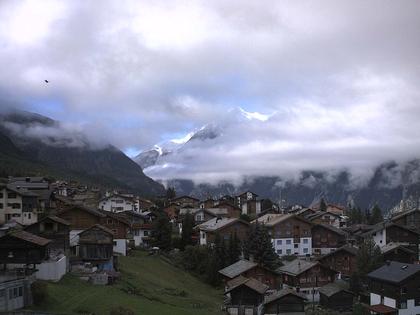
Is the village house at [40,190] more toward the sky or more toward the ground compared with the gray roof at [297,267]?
more toward the sky

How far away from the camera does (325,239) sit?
3647 inches

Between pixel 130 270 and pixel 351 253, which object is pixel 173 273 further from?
pixel 351 253

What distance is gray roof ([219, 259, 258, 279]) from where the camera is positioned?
63.3 metres

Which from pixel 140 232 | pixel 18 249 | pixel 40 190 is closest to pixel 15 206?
pixel 40 190

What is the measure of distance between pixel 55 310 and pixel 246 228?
54.3m

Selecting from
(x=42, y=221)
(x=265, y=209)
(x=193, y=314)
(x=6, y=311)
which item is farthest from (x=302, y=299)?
(x=265, y=209)

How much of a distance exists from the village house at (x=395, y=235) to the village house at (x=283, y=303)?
35.8 metres

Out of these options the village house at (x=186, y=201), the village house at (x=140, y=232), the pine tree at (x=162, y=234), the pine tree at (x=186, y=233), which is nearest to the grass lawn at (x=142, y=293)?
the pine tree at (x=162, y=234)

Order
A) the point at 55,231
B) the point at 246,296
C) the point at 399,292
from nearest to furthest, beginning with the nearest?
the point at 55,231, the point at 246,296, the point at 399,292

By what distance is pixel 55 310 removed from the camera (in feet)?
115

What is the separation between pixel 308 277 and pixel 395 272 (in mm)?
11774

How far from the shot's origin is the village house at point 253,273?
63.5 m

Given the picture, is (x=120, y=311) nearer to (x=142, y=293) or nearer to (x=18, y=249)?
(x=142, y=293)

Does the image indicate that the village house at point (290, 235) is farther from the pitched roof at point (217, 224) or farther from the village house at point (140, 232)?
the village house at point (140, 232)
